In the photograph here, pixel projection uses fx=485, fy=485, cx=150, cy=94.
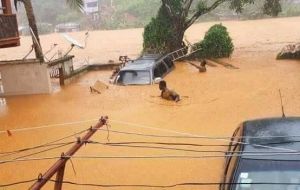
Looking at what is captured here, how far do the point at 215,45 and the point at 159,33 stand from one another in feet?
9.78

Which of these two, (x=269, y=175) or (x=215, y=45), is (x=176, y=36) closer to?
(x=215, y=45)

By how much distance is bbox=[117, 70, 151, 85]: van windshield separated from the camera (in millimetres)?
17188

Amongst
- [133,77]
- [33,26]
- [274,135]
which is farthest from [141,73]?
[274,135]

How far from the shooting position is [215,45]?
82.5 ft

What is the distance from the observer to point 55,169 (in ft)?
15.0

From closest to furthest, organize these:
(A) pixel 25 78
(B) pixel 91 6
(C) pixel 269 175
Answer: (C) pixel 269 175
(A) pixel 25 78
(B) pixel 91 6

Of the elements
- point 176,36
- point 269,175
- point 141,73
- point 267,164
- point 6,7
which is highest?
point 6,7

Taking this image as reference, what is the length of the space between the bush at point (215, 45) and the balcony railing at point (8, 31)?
12.6 metres

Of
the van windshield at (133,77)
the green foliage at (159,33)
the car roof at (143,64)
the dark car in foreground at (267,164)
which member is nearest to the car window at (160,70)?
the car roof at (143,64)

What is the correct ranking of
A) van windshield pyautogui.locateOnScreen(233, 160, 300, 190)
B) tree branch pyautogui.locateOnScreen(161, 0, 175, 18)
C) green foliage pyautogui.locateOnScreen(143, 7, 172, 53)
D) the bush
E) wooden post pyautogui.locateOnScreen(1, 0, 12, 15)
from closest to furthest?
van windshield pyautogui.locateOnScreen(233, 160, 300, 190) < wooden post pyautogui.locateOnScreen(1, 0, 12, 15) < tree branch pyautogui.locateOnScreen(161, 0, 175, 18) < the bush < green foliage pyautogui.locateOnScreen(143, 7, 172, 53)

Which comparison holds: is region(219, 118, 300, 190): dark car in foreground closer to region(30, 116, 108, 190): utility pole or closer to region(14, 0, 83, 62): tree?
region(30, 116, 108, 190): utility pole

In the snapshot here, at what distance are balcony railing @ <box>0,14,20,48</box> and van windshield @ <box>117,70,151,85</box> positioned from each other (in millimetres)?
4248

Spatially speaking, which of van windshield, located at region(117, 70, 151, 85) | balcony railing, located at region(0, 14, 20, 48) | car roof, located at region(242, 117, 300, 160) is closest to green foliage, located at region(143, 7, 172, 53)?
van windshield, located at region(117, 70, 151, 85)

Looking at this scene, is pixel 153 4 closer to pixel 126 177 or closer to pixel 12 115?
pixel 12 115
